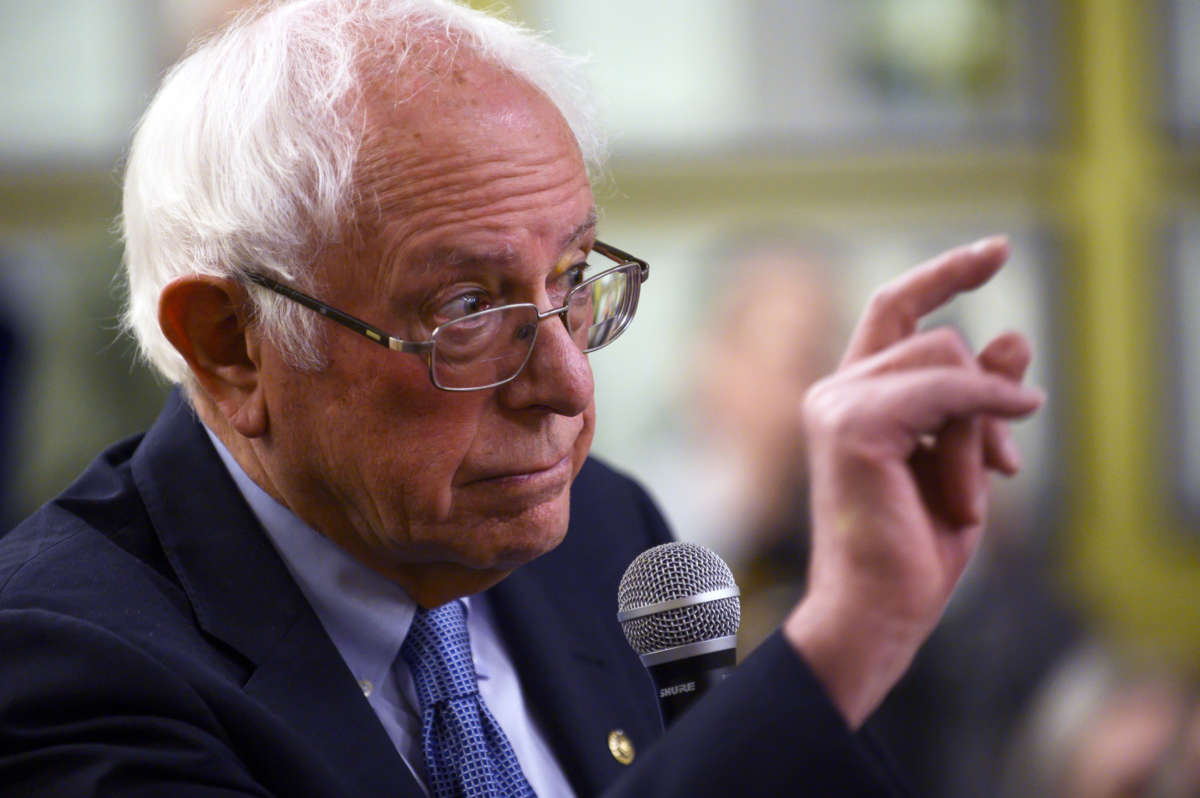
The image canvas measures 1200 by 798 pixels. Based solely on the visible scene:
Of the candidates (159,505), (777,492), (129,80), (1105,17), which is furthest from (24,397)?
(1105,17)

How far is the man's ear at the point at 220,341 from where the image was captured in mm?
1530

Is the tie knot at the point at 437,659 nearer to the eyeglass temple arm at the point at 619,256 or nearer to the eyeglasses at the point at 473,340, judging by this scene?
the eyeglasses at the point at 473,340

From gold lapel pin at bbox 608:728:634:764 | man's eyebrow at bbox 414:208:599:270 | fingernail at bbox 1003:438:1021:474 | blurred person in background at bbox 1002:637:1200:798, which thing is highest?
man's eyebrow at bbox 414:208:599:270

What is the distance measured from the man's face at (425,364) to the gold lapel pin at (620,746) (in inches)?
11.3

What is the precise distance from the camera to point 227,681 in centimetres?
139

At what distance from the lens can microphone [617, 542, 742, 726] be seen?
1328 millimetres

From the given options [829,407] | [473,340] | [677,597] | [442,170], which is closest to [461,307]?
[473,340]

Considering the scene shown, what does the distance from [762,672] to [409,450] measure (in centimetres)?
52

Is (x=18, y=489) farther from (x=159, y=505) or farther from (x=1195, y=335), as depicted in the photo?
(x=1195, y=335)

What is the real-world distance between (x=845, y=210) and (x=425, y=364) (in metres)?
3.77

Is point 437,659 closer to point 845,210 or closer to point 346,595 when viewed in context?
point 346,595

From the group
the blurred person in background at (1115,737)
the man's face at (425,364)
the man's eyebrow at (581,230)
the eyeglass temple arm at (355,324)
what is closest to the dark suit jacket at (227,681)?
the man's face at (425,364)

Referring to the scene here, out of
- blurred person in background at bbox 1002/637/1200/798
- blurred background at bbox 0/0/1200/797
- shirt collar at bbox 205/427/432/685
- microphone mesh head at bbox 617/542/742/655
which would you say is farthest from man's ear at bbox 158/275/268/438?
blurred background at bbox 0/0/1200/797

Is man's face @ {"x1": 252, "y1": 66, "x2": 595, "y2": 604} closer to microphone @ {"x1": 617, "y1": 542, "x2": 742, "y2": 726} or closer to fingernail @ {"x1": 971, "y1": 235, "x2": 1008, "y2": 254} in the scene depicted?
microphone @ {"x1": 617, "y1": 542, "x2": 742, "y2": 726}
